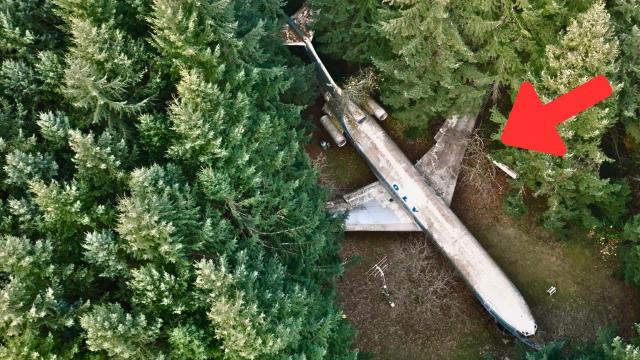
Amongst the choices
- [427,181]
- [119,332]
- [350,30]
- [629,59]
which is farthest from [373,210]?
[119,332]

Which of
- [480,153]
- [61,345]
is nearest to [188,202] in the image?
[61,345]

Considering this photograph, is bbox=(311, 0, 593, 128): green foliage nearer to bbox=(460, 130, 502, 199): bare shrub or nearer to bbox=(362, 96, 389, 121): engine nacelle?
bbox=(362, 96, 389, 121): engine nacelle

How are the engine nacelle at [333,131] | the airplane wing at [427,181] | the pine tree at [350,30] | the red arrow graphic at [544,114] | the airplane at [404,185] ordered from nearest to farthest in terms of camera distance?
1. the red arrow graphic at [544,114]
2. the pine tree at [350,30]
3. the airplane at [404,185]
4. the airplane wing at [427,181]
5. the engine nacelle at [333,131]

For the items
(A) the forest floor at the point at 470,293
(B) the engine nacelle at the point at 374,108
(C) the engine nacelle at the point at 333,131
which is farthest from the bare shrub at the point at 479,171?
(C) the engine nacelle at the point at 333,131

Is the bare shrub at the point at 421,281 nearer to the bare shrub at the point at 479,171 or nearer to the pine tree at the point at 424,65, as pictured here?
the bare shrub at the point at 479,171

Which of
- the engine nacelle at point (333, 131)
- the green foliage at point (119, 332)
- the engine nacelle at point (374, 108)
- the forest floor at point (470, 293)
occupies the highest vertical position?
the green foliage at point (119, 332)
